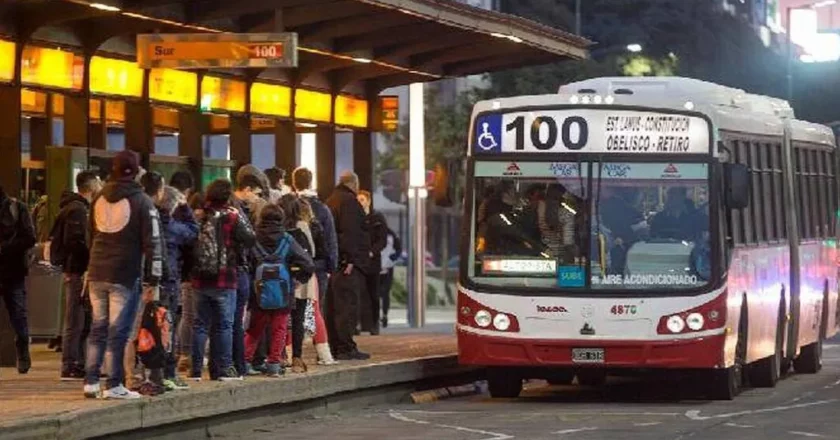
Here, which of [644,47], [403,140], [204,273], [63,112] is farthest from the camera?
[644,47]

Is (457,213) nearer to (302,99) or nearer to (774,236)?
(302,99)

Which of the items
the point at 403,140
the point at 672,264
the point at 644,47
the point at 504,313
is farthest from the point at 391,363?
the point at 644,47

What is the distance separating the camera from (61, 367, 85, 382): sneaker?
18.8 metres

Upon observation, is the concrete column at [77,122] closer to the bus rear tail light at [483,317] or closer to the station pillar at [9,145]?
the station pillar at [9,145]

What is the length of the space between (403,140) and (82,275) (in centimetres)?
3964

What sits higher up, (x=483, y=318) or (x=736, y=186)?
(x=736, y=186)

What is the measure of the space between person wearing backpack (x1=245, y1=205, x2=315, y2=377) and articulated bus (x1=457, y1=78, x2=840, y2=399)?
6.71ft

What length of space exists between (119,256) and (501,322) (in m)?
5.44

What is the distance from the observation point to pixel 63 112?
23.5 meters

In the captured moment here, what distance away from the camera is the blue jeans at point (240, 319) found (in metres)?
18.8

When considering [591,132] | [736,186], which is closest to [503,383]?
[591,132]

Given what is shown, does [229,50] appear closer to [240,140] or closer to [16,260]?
[16,260]

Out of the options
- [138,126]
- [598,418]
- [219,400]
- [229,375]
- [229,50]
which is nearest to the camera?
[219,400]

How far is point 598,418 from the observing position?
62.8 ft
